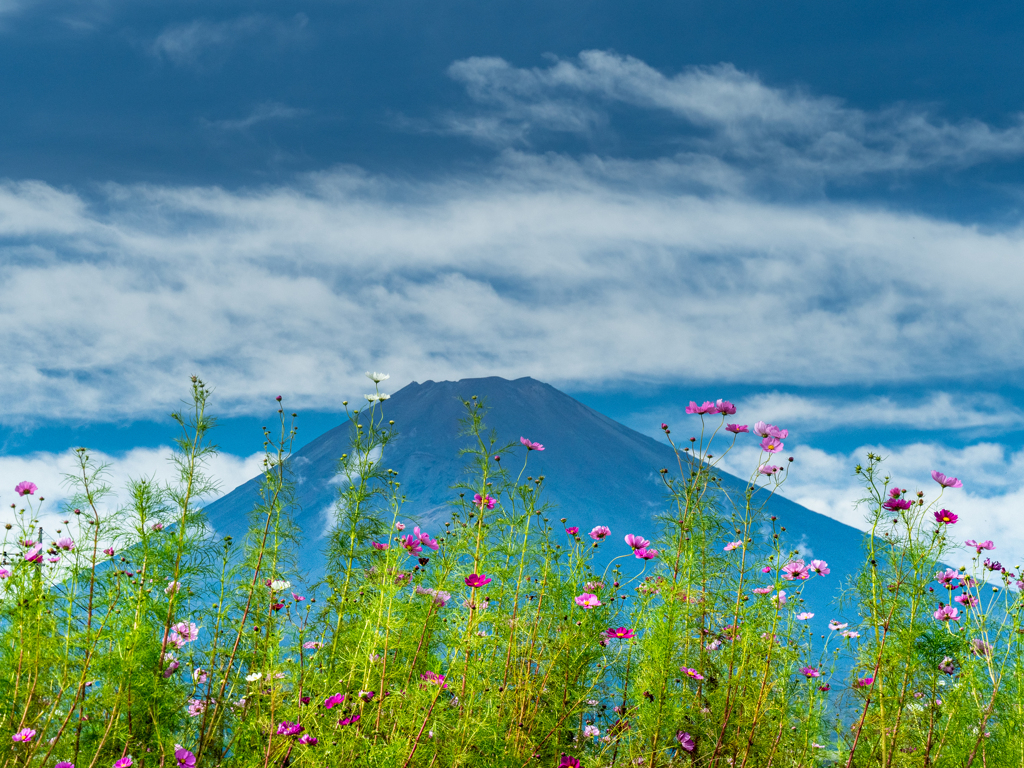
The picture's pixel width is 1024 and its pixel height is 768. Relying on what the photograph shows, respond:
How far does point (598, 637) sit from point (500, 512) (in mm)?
958

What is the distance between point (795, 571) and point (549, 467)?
156 metres

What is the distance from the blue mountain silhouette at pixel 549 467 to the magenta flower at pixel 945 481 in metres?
132

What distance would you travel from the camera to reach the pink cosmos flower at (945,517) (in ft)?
13.3

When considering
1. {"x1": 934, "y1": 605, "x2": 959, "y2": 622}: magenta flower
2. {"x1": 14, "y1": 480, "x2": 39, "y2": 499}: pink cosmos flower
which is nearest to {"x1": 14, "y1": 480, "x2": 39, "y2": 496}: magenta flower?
{"x1": 14, "y1": 480, "x2": 39, "y2": 499}: pink cosmos flower

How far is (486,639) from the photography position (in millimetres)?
3834

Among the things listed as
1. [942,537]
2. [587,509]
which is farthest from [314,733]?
[587,509]

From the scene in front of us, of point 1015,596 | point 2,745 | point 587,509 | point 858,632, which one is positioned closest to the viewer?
point 2,745

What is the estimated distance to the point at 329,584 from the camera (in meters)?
4.70

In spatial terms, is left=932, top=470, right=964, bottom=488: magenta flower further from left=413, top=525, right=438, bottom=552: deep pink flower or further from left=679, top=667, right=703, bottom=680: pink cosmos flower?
left=413, top=525, right=438, bottom=552: deep pink flower

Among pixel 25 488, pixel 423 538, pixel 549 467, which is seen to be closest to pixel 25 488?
pixel 25 488

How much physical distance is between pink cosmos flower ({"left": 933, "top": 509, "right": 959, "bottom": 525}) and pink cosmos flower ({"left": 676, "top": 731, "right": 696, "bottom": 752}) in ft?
6.19

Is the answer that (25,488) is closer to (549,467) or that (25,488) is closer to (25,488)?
(25,488)

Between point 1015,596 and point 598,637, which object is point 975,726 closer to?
point 1015,596

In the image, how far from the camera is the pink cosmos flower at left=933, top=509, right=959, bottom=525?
404cm
